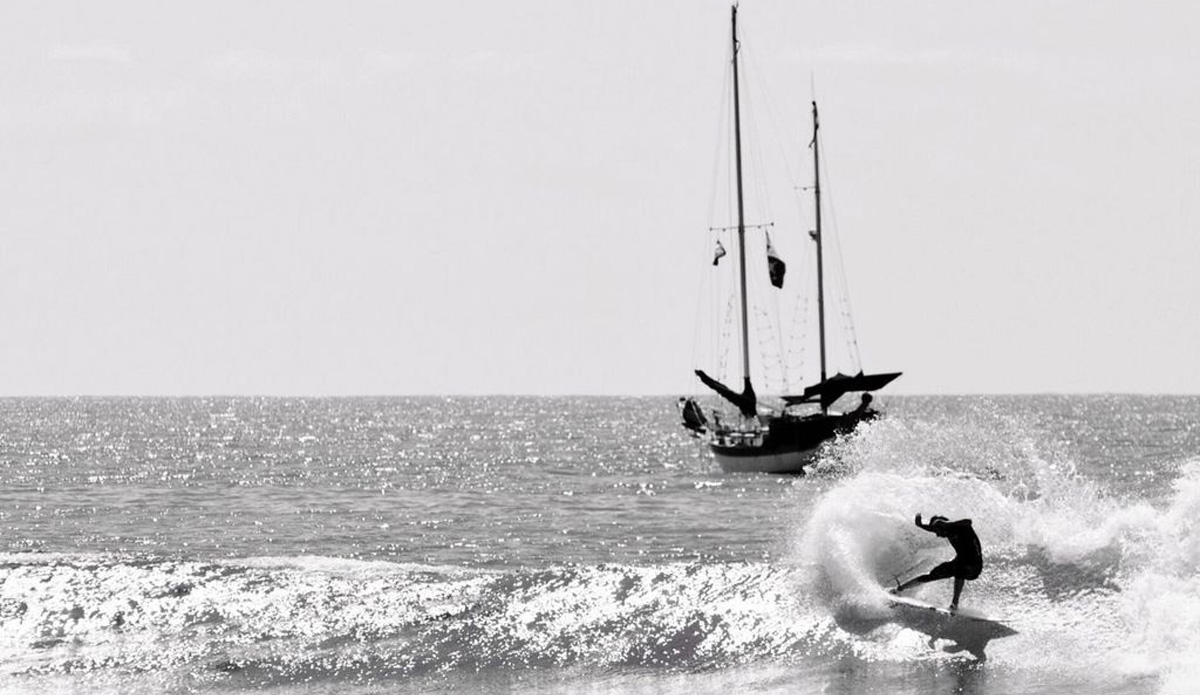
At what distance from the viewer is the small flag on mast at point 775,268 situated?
64.1 metres

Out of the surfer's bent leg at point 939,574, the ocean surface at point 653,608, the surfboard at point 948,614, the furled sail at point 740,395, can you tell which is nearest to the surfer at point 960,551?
the surfer's bent leg at point 939,574

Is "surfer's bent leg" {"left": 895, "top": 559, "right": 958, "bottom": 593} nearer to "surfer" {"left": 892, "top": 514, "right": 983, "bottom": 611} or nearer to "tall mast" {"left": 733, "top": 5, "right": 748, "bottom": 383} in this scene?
"surfer" {"left": 892, "top": 514, "right": 983, "bottom": 611}

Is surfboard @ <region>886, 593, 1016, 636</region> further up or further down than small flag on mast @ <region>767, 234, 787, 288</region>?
further down

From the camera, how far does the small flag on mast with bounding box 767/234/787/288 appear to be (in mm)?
64062

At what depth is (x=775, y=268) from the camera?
64500 mm

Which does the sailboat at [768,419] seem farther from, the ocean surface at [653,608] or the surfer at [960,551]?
the surfer at [960,551]

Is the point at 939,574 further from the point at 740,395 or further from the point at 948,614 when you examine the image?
the point at 740,395

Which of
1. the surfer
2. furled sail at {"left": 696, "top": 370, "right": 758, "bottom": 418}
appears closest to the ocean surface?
the surfer

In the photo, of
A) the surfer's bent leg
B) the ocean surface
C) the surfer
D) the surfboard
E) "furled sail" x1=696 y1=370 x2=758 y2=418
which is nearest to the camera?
the ocean surface

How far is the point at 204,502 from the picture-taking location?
166 feet

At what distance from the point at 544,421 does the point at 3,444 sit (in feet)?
206

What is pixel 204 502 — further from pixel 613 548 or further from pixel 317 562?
pixel 317 562

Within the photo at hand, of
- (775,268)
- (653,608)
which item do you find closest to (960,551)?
(653,608)

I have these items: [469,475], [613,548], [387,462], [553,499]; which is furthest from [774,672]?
[387,462]
